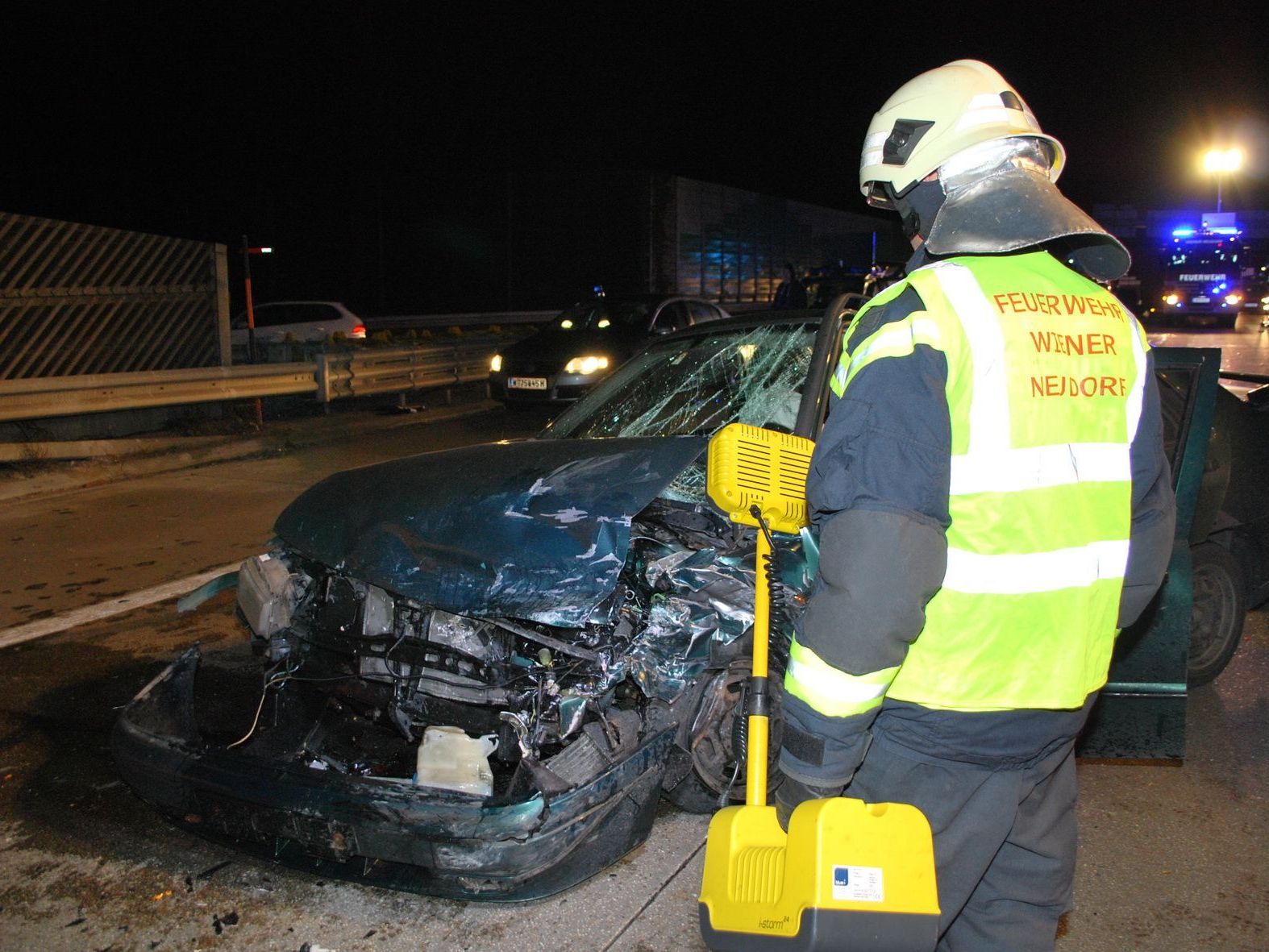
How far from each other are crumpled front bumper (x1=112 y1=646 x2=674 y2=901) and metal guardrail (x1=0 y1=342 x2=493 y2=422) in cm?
724

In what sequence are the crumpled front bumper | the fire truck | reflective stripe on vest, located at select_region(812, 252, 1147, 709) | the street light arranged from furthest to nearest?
the street light → the fire truck → the crumpled front bumper → reflective stripe on vest, located at select_region(812, 252, 1147, 709)

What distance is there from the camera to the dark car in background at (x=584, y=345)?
1191 cm

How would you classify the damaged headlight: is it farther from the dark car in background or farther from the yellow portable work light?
the dark car in background

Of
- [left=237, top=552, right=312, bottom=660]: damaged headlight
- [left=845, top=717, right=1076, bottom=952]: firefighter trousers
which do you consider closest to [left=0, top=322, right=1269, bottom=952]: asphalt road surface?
[left=237, top=552, right=312, bottom=660]: damaged headlight

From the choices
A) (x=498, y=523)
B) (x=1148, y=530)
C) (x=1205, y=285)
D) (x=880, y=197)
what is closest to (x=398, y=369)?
(x=498, y=523)

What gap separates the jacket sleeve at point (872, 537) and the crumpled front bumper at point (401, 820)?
1087 millimetres

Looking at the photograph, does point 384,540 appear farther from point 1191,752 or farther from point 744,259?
point 744,259

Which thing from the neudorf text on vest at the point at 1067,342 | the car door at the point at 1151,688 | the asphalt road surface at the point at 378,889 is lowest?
the asphalt road surface at the point at 378,889

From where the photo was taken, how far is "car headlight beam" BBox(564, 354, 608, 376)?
1186cm

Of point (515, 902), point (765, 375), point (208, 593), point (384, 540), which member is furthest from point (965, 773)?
point (208, 593)

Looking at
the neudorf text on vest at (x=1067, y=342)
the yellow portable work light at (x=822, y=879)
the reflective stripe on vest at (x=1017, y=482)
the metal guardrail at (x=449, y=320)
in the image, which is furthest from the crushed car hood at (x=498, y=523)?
the metal guardrail at (x=449, y=320)

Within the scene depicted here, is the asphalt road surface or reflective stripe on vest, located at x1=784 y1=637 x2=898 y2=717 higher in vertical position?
reflective stripe on vest, located at x1=784 y1=637 x2=898 y2=717

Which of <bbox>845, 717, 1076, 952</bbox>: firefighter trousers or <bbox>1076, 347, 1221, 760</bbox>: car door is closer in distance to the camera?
<bbox>845, 717, 1076, 952</bbox>: firefighter trousers

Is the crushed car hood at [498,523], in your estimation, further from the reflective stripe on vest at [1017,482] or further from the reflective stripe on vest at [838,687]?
the reflective stripe on vest at [1017,482]
